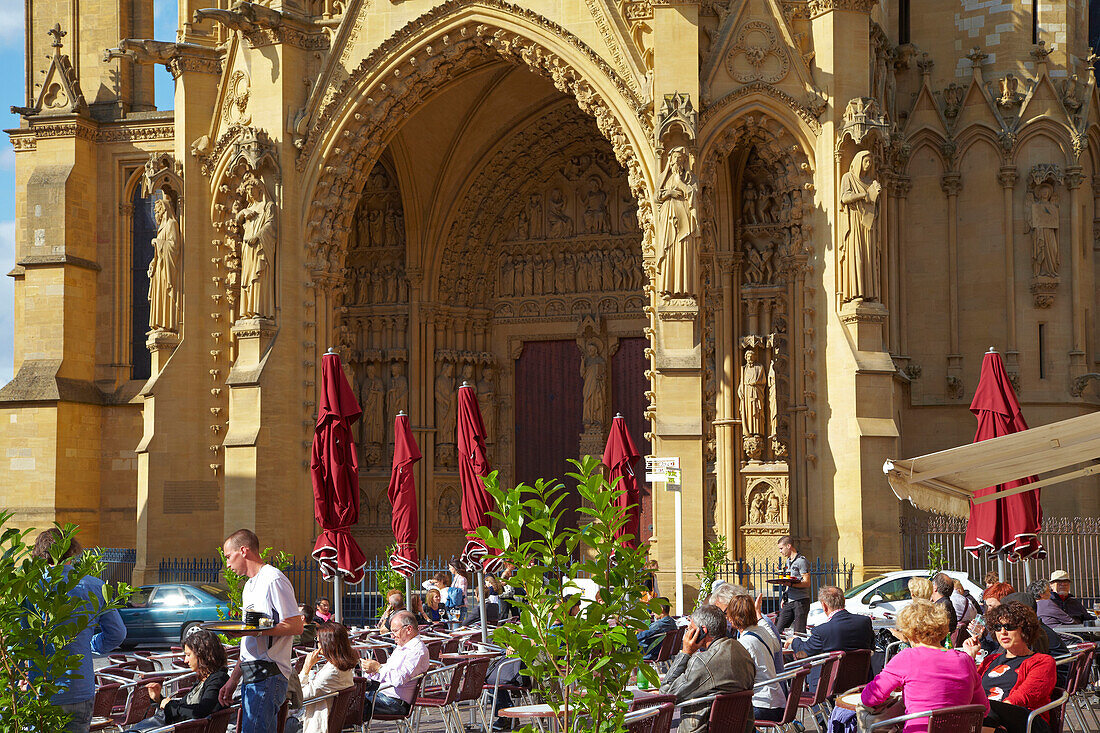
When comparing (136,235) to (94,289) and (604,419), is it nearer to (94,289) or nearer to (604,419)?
(94,289)

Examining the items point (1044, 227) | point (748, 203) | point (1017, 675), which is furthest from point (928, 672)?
point (1044, 227)

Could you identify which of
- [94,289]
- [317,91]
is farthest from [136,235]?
[317,91]

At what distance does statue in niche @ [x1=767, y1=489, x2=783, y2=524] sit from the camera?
21312 mm

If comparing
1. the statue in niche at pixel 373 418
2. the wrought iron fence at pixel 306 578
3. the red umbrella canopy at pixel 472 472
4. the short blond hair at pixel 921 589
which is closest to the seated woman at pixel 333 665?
the short blond hair at pixel 921 589

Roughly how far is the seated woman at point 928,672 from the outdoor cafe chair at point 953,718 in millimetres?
65

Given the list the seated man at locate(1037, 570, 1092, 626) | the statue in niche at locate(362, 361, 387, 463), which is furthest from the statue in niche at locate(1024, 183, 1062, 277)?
the statue in niche at locate(362, 361, 387, 463)

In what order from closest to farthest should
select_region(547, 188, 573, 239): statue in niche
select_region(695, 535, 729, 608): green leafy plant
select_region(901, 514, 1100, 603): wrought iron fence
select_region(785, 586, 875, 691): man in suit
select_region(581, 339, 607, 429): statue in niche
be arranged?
select_region(785, 586, 875, 691): man in suit, select_region(695, 535, 729, 608): green leafy plant, select_region(901, 514, 1100, 603): wrought iron fence, select_region(581, 339, 607, 429): statue in niche, select_region(547, 188, 573, 239): statue in niche

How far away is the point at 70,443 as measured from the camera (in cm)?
2588

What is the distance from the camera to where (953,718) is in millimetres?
6883

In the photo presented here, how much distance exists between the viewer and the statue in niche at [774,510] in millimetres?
21312

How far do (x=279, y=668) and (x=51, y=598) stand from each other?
1913 millimetres

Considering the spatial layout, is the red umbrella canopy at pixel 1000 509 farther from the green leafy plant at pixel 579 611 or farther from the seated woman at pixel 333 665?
the green leafy plant at pixel 579 611

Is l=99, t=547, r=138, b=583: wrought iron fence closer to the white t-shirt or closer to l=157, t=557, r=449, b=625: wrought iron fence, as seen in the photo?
l=157, t=557, r=449, b=625: wrought iron fence

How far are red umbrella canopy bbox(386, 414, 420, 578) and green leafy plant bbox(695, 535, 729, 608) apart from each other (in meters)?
4.35
